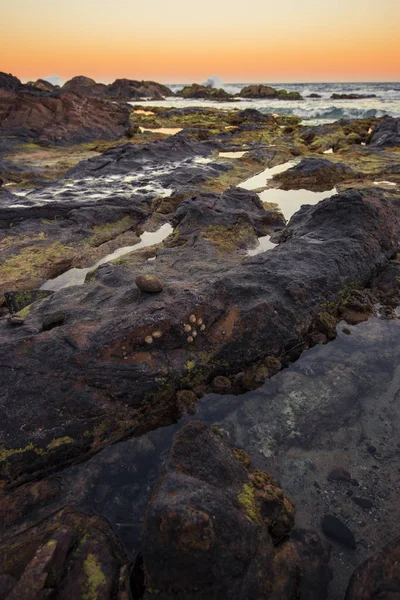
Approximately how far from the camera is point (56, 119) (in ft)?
118

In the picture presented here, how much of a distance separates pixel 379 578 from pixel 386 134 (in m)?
34.1

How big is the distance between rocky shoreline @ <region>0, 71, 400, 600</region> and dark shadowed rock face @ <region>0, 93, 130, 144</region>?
27021mm

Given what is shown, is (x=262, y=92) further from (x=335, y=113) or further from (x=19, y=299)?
(x=19, y=299)

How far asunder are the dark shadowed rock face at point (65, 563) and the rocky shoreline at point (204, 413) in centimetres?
2

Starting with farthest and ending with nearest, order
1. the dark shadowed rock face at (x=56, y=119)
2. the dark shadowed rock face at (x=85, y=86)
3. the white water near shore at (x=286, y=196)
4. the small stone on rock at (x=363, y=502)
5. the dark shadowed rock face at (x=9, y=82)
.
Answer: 1. the dark shadowed rock face at (x=85, y=86)
2. the dark shadowed rock face at (x=9, y=82)
3. the dark shadowed rock face at (x=56, y=119)
4. the white water near shore at (x=286, y=196)
5. the small stone on rock at (x=363, y=502)

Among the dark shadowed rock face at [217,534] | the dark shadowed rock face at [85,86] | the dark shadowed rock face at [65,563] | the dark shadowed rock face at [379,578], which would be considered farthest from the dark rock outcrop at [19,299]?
the dark shadowed rock face at [85,86]

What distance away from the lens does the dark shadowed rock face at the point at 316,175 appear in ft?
64.6

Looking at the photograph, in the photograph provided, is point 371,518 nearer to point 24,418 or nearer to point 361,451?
point 361,451

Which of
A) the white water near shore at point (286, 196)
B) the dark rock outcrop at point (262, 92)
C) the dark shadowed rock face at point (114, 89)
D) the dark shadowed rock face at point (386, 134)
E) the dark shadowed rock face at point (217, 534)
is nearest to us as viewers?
the dark shadowed rock face at point (217, 534)

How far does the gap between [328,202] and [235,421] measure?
7.37m

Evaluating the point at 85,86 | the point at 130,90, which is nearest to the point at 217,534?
the point at 85,86

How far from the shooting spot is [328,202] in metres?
10.4

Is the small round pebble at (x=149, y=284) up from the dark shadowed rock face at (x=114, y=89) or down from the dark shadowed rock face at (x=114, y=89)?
down

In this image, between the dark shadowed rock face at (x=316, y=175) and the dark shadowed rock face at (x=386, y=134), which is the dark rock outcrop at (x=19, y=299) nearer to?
the dark shadowed rock face at (x=316, y=175)
